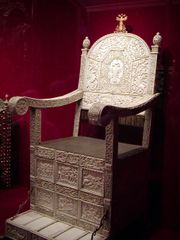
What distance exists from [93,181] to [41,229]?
16.6 inches

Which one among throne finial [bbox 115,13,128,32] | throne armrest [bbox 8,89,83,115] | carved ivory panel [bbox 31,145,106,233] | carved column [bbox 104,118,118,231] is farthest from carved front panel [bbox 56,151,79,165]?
throne finial [bbox 115,13,128,32]

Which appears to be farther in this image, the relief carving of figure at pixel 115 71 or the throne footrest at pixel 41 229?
the relief carving of figure at pixel 115 71

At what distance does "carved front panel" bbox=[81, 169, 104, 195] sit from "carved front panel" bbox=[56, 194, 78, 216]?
0.14 metres

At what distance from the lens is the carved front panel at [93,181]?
6.49 feet

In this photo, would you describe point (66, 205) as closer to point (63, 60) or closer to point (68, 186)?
point (68, 186)

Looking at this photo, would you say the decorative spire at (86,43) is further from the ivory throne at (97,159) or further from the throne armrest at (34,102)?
the throne armrest at (34,102)

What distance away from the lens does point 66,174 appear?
2.13 meters

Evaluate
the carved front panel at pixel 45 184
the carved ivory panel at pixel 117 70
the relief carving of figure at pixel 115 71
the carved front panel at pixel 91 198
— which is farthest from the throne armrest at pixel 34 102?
the carved front panel at pixel 91 198

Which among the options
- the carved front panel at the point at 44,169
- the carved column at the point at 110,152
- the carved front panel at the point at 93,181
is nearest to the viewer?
the carved column at the point at 110,152

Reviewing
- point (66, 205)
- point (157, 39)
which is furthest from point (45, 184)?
point (157, 39)

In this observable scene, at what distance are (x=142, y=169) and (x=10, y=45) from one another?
63.5 inches

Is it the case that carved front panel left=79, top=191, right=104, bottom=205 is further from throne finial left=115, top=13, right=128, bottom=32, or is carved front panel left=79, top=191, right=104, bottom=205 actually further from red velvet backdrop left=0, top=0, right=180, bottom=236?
throne finial left=115, top=13, right=128, bottom=32

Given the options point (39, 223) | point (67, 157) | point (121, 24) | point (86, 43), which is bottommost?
→ point (39, 223)

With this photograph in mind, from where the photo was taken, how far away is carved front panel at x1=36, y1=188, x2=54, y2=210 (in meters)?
2.24
